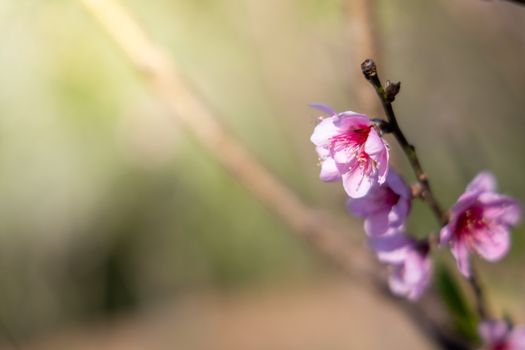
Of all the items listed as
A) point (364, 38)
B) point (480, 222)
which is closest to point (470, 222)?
point (480, 222)

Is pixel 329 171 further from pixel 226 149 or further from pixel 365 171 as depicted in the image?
pixel 226 149

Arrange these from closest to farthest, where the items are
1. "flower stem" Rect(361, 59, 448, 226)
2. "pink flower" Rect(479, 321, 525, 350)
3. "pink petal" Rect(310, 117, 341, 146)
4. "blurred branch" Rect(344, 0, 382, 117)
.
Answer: "flower stem" Rect(361, 59, 448, 226) → "pink petal" Rect(310, 117, 341, 146) → "pink flower" Rect(479, 321, 525, 350) → "blurred branch" Rect(344, 0, 382, 117)

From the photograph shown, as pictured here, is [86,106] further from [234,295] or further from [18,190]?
[234,295]

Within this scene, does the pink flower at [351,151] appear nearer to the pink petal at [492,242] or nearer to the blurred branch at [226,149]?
the pink petal at [492,242]

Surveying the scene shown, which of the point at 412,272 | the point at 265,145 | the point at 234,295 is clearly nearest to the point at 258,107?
the point at 265,145

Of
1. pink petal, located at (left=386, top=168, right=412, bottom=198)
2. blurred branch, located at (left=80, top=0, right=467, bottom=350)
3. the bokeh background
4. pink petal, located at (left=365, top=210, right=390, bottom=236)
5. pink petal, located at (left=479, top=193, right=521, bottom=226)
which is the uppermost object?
the bokeh background

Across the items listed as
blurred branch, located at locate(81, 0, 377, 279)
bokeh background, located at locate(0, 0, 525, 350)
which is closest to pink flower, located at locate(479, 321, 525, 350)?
blurred branch, located at locate(81, 0, 377, 279)

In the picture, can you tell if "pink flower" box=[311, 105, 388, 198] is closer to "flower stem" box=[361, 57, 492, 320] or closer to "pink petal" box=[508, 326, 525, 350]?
"flower stem" box=[361, 57, 492, 320]
